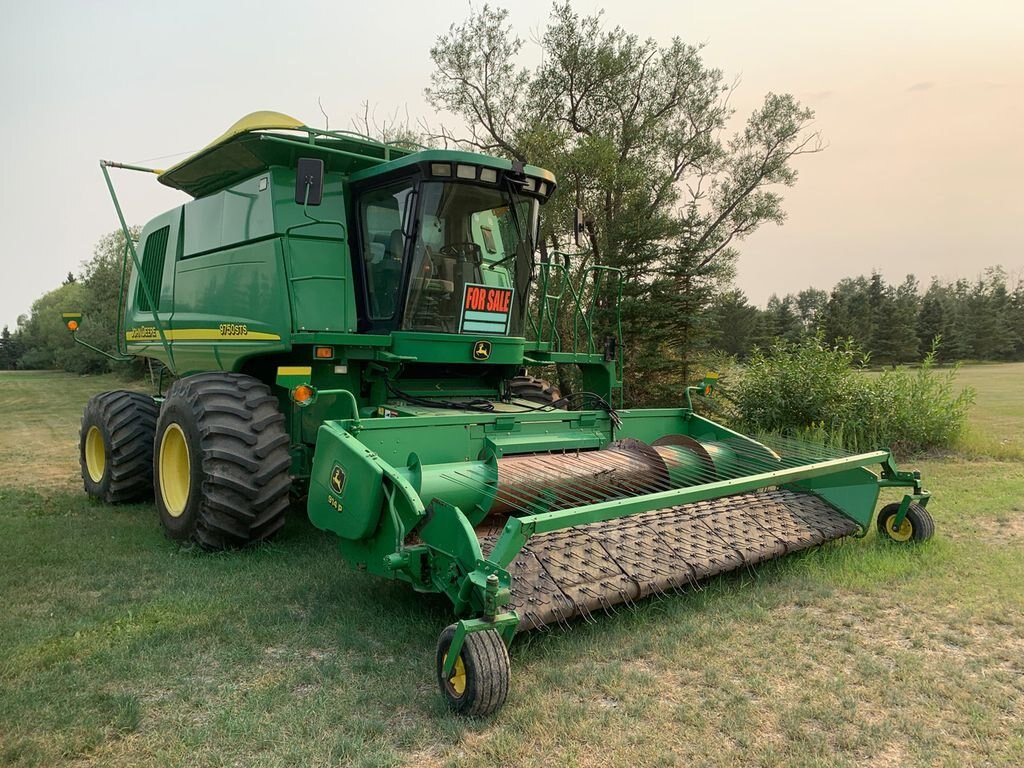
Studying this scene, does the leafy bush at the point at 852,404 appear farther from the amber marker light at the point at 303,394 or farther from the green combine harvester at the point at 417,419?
the amber marker light at the point at 303,394

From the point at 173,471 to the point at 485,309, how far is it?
252cm

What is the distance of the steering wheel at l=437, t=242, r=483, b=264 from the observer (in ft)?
17.1

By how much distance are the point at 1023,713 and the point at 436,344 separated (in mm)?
3697

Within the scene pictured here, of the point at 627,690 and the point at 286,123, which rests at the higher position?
the point at 286,123

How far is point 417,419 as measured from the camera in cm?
421

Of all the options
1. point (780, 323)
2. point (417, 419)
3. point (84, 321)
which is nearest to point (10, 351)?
point (84, 321)

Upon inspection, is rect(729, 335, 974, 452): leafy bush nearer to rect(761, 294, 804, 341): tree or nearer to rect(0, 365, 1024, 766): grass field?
rect(0, 365, 1024, 766): grass field

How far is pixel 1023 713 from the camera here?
2.86 m

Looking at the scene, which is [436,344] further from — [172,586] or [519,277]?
[172,586]

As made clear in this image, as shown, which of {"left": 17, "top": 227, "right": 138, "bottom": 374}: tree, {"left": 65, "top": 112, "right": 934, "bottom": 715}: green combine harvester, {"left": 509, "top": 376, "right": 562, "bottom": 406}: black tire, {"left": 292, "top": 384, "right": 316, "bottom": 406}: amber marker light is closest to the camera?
{"left": 65, "top": 112, "right": 934, "bottom": 715}: green combine harvester

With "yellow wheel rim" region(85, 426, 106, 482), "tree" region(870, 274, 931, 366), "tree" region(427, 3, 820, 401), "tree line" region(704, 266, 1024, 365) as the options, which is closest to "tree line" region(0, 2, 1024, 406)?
"tree" region(427, 3, 820, 401)

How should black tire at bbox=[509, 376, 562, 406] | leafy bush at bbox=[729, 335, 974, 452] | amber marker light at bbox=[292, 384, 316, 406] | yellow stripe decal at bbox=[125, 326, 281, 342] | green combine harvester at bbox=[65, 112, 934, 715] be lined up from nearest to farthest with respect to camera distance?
green combine harvester at bbox=[65, 112, 934, 715] → amber marker light at bbox=[292, 384, 316, 406] → yellow stripe decal at bbox=[125, 326, 281, 342] → black tire at bbox=[509, 376, 562, 406] → leafy bush at bbox=[729, 335, 974, 452]

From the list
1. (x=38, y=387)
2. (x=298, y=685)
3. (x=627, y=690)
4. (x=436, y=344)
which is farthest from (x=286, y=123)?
(x=38, y=387)

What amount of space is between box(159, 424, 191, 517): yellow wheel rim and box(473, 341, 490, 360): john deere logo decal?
2110mm
